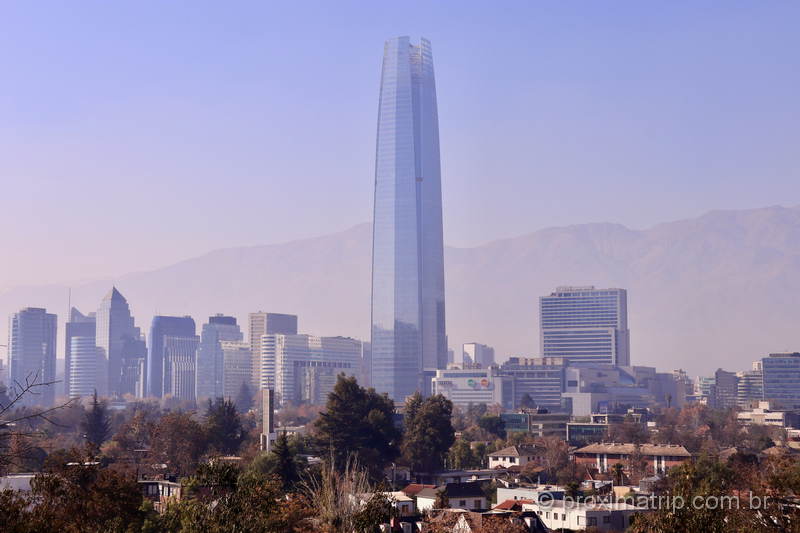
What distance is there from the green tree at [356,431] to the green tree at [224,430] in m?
11.7

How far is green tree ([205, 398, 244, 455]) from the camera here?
105000 mm

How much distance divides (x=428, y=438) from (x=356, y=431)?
7.33 meters

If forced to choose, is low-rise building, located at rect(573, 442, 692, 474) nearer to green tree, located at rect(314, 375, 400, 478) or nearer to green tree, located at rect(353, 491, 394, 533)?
green tree, located at rect(314, 375, 400, 478)

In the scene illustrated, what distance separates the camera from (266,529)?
3238 cm

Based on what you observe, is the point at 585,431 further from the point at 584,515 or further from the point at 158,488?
the point at 584,515

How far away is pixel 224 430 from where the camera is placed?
108 metres

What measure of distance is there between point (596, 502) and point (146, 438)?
57.8 meters

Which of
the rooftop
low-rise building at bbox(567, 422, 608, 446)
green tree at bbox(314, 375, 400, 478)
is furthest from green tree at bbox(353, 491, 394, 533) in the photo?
low-rise building at bbox(567, 422, 608, 446)

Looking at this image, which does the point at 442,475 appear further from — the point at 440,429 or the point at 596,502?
the point at 596,502

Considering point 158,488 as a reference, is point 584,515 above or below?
below

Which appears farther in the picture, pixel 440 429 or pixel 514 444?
pixel 514 444

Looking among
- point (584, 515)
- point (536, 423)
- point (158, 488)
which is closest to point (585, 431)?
point (536, 423)

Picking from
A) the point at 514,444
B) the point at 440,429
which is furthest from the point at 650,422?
the point at 440,429

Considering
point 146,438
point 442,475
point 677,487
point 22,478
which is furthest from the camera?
point 146,438
